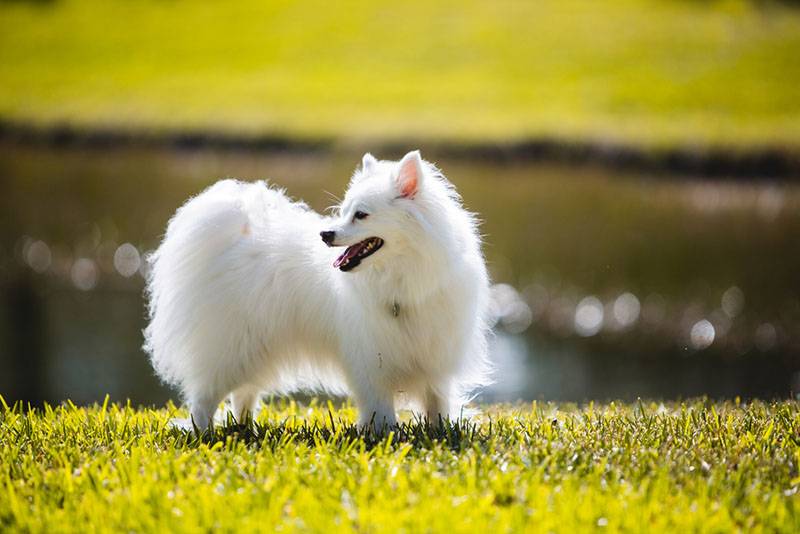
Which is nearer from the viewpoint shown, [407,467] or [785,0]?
[407,467]

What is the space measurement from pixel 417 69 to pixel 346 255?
29.2 meters

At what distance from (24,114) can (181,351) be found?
78.9 ft

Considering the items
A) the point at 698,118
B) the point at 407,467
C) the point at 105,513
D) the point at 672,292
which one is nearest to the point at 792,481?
the point at 407,467

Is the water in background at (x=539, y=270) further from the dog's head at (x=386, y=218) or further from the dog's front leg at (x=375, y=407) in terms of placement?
the dog's head at (x=386, y=218)

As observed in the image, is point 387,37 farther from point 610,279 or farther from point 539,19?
point 610,279

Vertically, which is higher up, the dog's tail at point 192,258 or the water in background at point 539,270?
the dog's tail at point 192,258

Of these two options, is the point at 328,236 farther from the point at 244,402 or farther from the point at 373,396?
the point at 244,402

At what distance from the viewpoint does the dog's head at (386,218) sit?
6453mm

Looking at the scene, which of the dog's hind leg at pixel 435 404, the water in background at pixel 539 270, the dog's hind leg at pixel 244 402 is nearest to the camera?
the dog's hind leg at pixel 435 404

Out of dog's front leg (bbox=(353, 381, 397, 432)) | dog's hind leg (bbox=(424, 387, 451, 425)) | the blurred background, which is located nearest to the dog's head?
dog's front leg (bbox=(353, 381, 397, 432))

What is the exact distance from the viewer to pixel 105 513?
522cm

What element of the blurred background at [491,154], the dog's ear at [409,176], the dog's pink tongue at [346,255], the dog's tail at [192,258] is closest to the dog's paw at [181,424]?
the dog's tail at [192,258]

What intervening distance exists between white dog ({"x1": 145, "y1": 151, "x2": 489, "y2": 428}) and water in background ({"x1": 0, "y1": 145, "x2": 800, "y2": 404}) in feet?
21.9

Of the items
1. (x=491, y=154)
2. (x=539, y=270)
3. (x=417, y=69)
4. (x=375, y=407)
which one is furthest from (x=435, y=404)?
(x=417, y=69)
